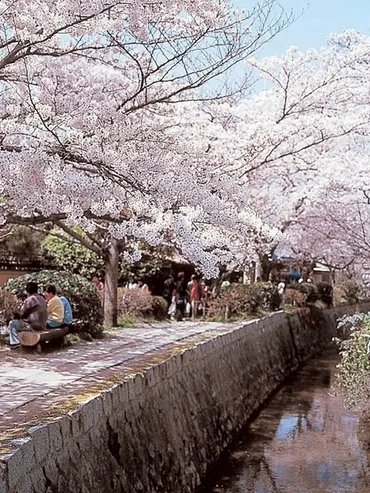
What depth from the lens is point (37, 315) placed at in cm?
1238

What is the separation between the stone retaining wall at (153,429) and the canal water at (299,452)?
13.7 inches

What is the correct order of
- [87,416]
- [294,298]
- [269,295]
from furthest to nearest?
[294,298], [269,295], [87,416]

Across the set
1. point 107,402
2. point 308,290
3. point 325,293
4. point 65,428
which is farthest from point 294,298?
point 65,428

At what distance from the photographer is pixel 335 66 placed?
55.7 ft

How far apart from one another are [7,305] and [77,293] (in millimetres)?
1344

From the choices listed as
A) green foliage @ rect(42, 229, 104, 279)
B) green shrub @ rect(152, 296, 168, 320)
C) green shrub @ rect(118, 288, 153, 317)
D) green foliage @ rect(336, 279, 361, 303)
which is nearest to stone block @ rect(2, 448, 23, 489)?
green shrub @ rect(118, 288, 153, 317)

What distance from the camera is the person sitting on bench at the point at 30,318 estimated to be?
482 inches

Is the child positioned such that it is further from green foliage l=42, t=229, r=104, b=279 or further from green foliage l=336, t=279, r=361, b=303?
green foliage l=336, t=279, r=361, b=303

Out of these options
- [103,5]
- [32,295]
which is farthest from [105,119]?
[32,295]

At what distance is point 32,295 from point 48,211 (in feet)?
11.0

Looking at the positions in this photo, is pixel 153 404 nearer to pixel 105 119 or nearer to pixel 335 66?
pixel 105 119

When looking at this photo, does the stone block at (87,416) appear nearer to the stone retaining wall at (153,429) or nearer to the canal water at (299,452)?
the stone retaining wall at (153,429)

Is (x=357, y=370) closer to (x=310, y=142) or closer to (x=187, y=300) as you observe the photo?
(x=310, y=142)

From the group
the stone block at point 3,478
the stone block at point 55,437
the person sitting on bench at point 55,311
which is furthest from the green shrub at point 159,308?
the stone block at point 3,478
